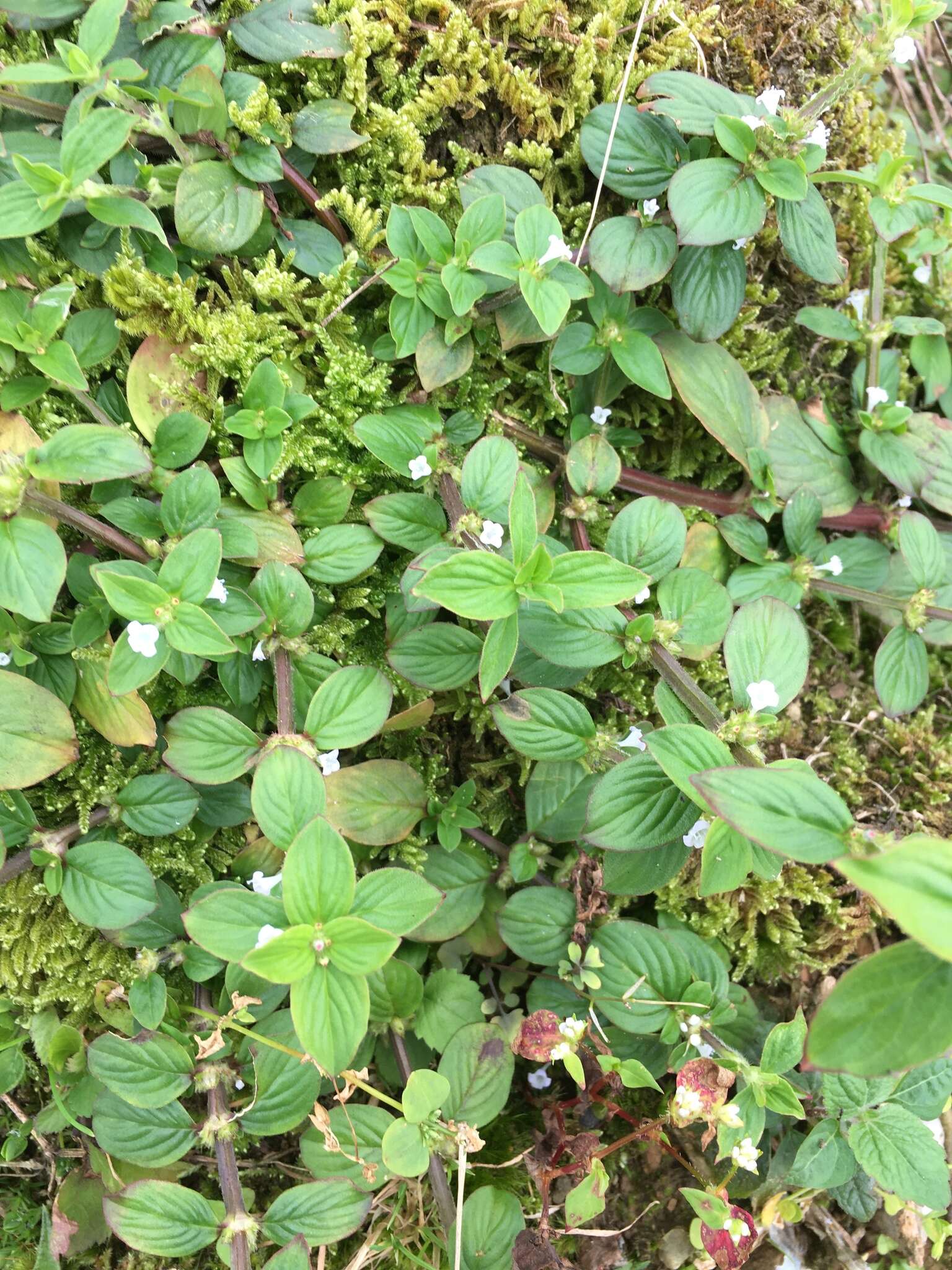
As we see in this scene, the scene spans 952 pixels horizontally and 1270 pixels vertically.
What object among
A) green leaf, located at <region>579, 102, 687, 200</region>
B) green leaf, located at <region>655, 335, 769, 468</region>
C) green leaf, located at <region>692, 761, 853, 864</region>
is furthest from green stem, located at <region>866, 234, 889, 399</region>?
green leaf, located at <region>692, 761, 853, 864</region>

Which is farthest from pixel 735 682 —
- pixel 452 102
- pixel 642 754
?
pixel 452 102

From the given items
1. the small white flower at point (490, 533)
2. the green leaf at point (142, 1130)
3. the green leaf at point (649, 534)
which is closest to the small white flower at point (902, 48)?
the green leaf at point (649, 534)

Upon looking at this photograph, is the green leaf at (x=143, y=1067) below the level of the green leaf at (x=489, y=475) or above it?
below

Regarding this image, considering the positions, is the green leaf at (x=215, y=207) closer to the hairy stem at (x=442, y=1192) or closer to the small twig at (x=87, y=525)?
the small twig at (x=87, y=525)

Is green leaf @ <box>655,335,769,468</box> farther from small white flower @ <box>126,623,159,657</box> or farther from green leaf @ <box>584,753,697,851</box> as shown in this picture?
small white flower @ <box>126,623,159,657</box>

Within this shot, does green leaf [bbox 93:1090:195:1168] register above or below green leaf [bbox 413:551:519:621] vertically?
below

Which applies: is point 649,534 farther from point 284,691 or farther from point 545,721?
point 284,691

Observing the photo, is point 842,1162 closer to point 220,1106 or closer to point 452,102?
point 220,1106
